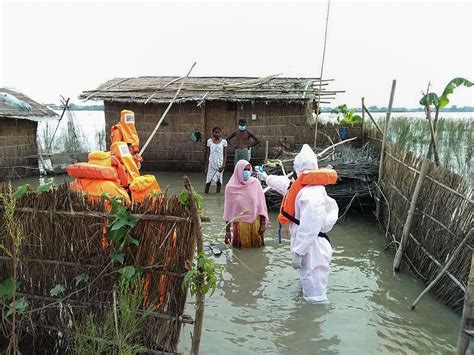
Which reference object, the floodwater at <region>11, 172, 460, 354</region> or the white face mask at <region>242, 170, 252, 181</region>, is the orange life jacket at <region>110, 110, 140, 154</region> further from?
the floodwater at <region>11, 172, 460, 354</region>

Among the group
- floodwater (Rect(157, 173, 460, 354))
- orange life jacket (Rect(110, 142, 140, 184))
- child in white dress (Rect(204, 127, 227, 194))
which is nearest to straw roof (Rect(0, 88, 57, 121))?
child in white dress (Rect(204, 127, 227, 194))

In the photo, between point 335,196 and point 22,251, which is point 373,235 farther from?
point 22,251

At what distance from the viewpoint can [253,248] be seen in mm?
6691

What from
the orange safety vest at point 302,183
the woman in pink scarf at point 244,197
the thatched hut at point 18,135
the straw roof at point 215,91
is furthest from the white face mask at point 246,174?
the thatched hut at point 18,135

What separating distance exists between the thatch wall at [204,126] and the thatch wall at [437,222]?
606 centimetres

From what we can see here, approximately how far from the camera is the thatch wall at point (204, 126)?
12.6m

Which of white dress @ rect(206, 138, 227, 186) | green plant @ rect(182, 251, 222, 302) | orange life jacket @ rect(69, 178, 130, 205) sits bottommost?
white dress @ rect(206, 138, 227, 186)

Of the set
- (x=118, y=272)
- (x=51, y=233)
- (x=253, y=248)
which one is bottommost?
(x=253, y=248)

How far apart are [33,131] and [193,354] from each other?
12146mm

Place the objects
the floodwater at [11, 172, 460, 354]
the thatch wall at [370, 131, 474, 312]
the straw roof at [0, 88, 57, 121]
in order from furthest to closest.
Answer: the straw roof at [0, 88, 57, 121] < the thatch wall at [370, 131, 474, 312] < the floodwater at [11, 172, 460, 354]

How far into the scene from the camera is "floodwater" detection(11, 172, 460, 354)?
404 centimetres

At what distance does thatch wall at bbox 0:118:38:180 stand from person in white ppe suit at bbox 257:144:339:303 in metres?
10.2

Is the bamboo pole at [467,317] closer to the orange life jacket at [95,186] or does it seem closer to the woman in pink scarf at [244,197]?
the orange life jacket at [95,186]

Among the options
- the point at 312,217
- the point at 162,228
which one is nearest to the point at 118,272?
the point at 162,228
